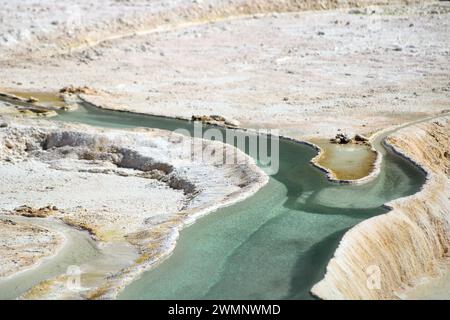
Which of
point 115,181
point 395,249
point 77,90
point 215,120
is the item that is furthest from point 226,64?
point 395,249

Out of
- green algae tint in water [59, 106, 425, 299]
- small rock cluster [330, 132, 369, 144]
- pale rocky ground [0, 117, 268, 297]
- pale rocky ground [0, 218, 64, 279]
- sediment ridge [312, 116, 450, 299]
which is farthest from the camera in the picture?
small rock cluster [330, 132, 369, 144]

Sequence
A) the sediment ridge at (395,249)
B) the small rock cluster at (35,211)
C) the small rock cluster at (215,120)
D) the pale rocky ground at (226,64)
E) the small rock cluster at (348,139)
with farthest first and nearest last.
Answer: the small rock cluster at (215,120) → the pale rocky ground at (226,64) → the small rock cluster at (348,139) → the small rock cluster at (35,211) → the sediment ridge at (395,249)

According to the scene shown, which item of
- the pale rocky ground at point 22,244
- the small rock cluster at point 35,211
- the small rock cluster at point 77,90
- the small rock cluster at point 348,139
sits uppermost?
the small rock cluster at point 77,90

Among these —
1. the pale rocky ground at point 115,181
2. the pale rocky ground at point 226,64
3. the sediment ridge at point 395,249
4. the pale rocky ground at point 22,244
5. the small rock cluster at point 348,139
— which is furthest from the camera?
the pale rocky ground at point 226,64

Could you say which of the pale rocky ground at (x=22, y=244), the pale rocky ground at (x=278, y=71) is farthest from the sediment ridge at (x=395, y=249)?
the pale rocky ground at (x=278, y=71)

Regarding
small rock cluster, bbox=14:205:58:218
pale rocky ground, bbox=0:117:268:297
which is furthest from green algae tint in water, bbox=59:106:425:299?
small rock cluster, bbox=14:205:58:218

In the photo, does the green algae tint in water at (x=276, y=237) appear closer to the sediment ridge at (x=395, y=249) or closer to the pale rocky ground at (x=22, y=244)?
the sediment ridge at (x=395, y=249)

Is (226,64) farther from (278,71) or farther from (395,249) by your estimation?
(395,249)

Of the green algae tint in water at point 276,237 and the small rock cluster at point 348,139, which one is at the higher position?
the small rock cluster at point 348,139

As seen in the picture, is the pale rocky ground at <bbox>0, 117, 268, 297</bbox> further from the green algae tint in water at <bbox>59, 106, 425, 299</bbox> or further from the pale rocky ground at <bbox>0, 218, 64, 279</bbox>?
the green algae tint in water at <bbox>59, 106, 425, 299</bbox>
